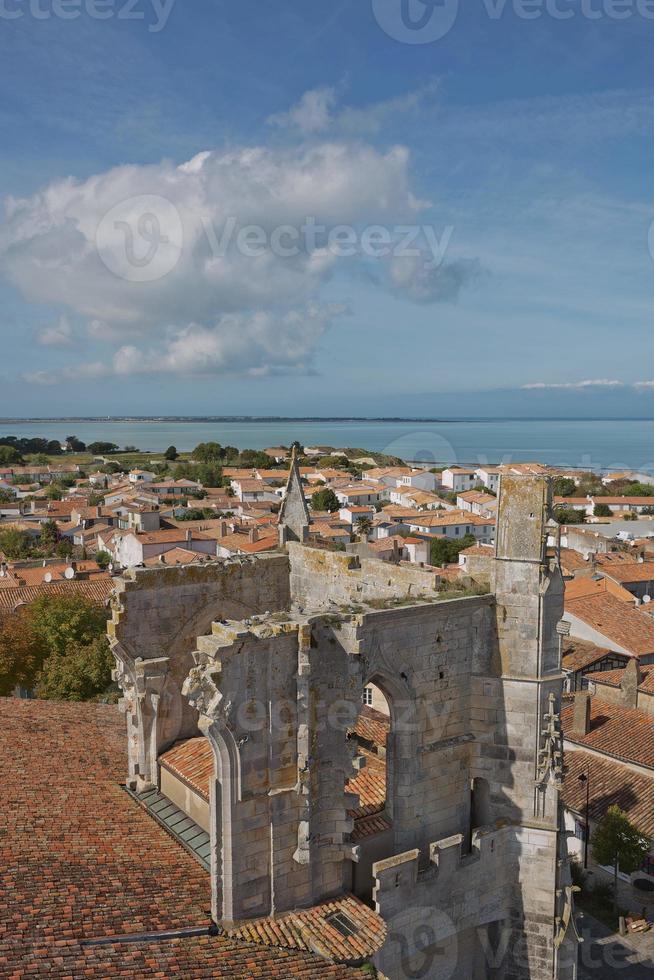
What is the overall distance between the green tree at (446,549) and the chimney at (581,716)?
45290 mm

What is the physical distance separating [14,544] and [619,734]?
6550 cm

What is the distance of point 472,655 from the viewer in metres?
13.4

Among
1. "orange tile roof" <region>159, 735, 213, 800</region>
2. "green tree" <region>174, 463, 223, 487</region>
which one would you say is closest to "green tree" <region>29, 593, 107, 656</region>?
"orange tile roof" <region>159, 735, 213, 800</region>

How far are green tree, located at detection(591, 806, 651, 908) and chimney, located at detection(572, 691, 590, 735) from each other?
553cm

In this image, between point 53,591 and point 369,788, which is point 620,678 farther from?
point 53,591

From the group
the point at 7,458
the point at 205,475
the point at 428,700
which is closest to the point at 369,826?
the point at 428,700

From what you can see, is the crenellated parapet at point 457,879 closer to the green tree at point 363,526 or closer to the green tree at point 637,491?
the green tree at point 363,526

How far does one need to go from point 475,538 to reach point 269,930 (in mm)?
76277

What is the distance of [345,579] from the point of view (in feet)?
53.1

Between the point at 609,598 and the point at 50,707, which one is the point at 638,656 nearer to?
the point at 609,598

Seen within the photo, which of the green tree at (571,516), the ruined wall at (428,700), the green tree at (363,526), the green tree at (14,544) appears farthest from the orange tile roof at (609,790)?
the green tree at (571,516)

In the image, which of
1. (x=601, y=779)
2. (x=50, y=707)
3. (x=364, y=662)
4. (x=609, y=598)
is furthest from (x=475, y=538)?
(x=364, y=662)

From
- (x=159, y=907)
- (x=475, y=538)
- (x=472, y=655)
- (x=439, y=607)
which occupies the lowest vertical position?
(x=475, y=538)

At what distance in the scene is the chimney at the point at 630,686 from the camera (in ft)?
104
